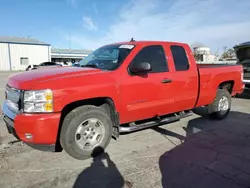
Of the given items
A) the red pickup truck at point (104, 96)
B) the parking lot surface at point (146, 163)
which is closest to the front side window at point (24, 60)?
the parking lot surface at point (146, 163)

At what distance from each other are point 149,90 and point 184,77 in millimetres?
1069

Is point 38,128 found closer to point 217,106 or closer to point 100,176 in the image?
point 100,176

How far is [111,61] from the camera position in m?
4.73

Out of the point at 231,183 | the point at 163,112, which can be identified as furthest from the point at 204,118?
the point at 231,183

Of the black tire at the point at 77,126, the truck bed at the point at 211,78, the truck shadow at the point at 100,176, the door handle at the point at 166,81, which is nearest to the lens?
the truck shadow at the point at 100,176

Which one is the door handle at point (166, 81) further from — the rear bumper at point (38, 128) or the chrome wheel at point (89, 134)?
the rear bumper at point (38, 128)

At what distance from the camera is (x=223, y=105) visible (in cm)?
671

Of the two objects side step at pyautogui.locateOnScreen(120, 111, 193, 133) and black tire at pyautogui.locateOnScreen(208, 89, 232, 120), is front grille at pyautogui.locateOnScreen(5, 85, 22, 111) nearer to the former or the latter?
side step at pyautogui.locateOnScreen(120, 111, 193, 133)

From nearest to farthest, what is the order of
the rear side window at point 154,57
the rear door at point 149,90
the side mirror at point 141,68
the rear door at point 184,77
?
the side mirror at point 141,68
the rear door at point 149,90
the rear side window at point 154,57
the rear door at point 184,77

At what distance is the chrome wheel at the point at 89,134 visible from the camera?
407cm

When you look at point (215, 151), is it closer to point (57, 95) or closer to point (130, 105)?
point (130, 105)

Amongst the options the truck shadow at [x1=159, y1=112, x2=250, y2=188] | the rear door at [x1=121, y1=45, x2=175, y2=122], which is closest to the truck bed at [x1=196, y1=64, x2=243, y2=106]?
the truck shadow at [x1=159, y1=112, x2=250, y2=188]

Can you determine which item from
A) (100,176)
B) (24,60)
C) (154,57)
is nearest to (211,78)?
(154,57)

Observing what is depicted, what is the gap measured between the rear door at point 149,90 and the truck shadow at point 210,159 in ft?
2.87
